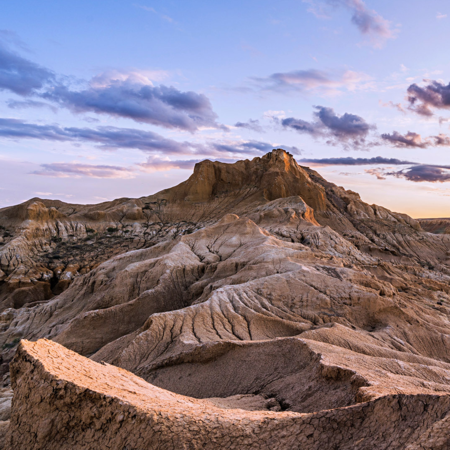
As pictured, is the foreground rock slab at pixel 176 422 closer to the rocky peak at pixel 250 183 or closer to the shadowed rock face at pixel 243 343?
the shadowed rock face at pixel 243 343

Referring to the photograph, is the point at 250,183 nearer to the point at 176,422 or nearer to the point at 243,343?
the point at 243,343

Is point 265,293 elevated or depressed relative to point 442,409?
depressed

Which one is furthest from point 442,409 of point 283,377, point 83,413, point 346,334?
point 346,334

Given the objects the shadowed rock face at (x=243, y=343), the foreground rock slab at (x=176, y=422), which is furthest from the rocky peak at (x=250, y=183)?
the foreground rock slab at (x=176, y=422)

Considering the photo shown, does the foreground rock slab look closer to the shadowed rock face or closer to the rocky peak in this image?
the shadowed rock face

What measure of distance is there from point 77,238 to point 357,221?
45.0 metres

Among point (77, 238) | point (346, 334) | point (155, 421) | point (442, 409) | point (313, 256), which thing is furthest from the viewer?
point (77, 238)

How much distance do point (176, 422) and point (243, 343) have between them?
6.13 m

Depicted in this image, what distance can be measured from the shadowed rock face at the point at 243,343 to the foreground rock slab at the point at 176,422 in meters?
0.02

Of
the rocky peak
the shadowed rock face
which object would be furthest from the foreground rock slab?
the rocky peak

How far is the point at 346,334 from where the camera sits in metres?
12.9

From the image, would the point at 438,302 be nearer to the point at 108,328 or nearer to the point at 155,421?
the point at 108,328

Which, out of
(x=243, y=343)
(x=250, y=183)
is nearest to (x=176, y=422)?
(x=243, y=343)

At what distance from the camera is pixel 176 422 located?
211 inches
